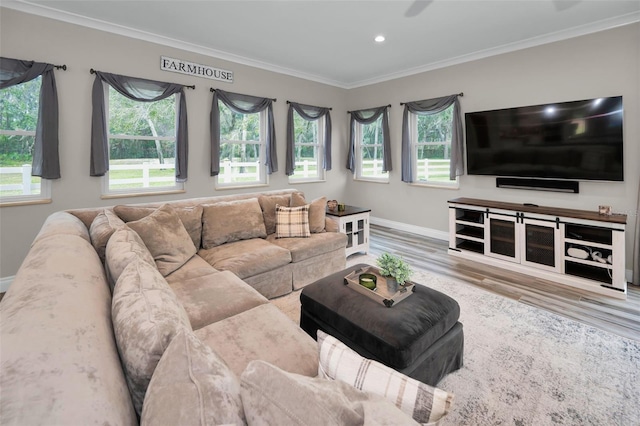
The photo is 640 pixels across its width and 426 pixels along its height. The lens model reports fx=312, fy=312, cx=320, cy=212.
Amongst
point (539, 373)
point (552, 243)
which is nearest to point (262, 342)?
point (539, 373)

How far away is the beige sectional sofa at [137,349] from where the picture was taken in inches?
24.7

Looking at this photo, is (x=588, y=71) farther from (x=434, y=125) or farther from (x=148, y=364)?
(x=148, y=364)

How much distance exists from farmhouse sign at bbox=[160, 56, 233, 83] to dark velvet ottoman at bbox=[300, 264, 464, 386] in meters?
3.79

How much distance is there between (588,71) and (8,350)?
210 inches

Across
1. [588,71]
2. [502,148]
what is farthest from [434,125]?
[588,71]

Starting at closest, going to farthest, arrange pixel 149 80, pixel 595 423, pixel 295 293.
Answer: pixel 595 423, pixel 295 293, pixel 149 80

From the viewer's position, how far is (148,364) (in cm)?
83

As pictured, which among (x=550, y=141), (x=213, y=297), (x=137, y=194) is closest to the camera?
(x=213, y=297)

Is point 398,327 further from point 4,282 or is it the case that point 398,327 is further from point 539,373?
point 4,282

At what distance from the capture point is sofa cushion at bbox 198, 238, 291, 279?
108 inches

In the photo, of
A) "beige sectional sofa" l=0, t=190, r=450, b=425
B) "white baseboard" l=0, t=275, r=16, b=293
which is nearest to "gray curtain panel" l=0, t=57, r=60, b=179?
"white baseboard" l=0, t=275, r=16, b=293

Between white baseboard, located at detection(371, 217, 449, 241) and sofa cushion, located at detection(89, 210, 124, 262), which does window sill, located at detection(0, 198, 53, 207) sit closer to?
sofa cushion, located at detection(89, 210, 124, 262)

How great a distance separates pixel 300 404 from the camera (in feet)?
2.15

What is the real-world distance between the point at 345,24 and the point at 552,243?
3.50 metres
